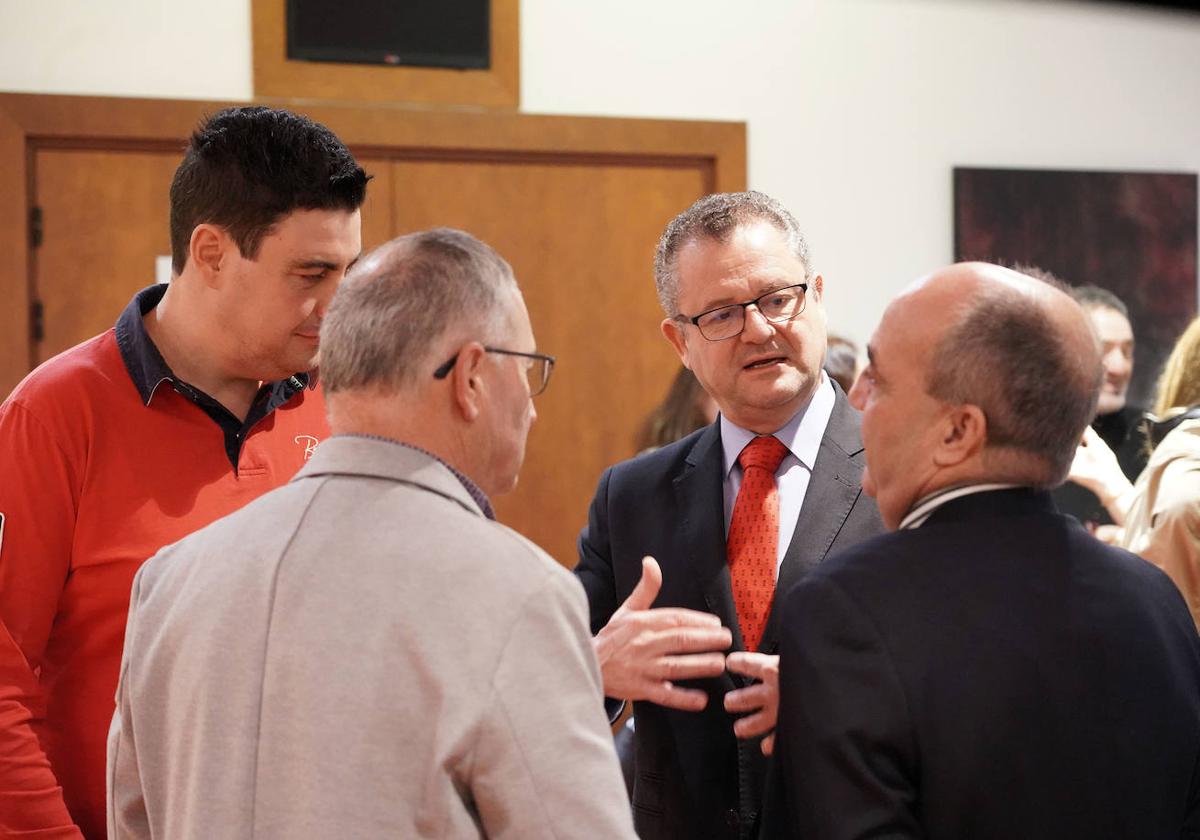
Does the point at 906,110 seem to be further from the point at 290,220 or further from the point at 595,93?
the point at 290,220

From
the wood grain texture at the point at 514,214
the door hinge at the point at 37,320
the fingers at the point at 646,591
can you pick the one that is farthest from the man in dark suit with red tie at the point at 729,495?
the door hinge at the point at 37,320

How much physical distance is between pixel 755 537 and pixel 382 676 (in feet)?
3.02

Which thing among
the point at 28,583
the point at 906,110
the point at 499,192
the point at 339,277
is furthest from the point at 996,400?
the point at 906,110

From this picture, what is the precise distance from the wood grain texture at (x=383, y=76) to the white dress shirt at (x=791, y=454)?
2.57 meters

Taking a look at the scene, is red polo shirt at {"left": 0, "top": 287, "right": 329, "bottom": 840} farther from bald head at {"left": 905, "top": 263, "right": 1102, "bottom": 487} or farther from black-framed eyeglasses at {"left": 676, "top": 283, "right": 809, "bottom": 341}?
bald head at {"left": 905, "top": 263, "right": 1102, "bottom": 487}

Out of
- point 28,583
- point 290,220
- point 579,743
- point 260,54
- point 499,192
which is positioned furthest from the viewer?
point 499,192

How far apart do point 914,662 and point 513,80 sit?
134 inches

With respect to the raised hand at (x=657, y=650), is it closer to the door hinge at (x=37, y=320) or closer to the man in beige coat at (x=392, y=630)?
the man in beige coat at (x=392, y=630)

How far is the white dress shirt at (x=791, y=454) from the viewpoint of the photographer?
6.71 feet

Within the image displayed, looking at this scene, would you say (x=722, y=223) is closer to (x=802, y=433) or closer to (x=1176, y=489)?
(x=802, y=433)

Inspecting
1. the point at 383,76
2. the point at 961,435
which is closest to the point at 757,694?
the point at 961,435

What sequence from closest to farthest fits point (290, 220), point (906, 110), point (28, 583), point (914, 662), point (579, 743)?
point (579, 743), point (914, 662), point (28, 583), point (290, 220), point (906, 110)

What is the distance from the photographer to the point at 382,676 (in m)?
1.22

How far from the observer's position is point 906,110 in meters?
4.82
